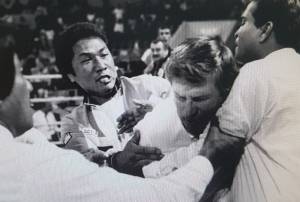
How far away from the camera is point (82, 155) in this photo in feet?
5.33

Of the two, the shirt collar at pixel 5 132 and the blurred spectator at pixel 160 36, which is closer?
the shirt collar at pixel 5 132

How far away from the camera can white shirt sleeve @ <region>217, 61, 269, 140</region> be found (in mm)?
1551

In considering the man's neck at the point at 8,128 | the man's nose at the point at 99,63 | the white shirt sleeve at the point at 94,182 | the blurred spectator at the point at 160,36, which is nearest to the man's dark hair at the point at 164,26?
the blurred spectator at the point at 160,36

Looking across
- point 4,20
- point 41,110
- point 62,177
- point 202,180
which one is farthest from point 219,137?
point 4,20

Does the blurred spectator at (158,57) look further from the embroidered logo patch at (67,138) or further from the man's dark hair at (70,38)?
the embroidered logo patch at (67,138)

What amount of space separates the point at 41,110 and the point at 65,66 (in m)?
0.20

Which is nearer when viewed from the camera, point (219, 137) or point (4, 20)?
point (219, 137)

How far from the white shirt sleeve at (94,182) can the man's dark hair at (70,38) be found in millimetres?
308

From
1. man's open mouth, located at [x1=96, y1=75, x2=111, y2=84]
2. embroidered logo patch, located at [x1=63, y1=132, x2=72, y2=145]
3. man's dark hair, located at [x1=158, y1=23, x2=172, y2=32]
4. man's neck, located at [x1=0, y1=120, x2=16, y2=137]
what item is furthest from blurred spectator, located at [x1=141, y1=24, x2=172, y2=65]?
man's neck, located at [x1=0, y1=120, x2=16, y2=137]

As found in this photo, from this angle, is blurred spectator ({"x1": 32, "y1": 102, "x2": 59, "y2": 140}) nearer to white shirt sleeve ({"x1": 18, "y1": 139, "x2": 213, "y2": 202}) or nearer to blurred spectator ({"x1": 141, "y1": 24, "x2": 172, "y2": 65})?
white shirt sleeve ({"x1": 18, "y1": 139, "x2": 213, "y2": 202})

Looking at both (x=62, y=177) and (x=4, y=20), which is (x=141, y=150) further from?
(x=4, y=20)

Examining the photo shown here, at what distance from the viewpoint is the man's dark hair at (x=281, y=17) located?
1.63 meters

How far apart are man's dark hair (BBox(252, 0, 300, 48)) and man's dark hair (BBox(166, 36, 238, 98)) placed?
16 centimetres

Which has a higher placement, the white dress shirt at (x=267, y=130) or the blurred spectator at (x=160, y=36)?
the blurred spectator at (x=160, y=36)
